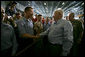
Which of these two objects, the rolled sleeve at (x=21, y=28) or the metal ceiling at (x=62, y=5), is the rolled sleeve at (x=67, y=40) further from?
the metal ceiling at (x=62, y=5)

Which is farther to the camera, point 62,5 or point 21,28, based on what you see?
point 62,5

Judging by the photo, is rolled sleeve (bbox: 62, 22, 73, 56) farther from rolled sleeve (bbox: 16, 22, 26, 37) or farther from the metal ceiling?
the metal ceiling

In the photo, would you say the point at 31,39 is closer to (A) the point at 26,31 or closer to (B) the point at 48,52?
(A) the point at 26,31

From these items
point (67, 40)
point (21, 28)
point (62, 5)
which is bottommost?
point (67, 40)

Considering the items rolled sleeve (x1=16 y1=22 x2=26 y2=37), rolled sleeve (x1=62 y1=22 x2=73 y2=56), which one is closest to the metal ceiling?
rolled sleeve (x1=62 y1=22 x2=73 y2=56)

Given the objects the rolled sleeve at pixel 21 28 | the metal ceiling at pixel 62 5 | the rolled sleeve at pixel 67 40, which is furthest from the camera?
the metal ceiling at pixel 62 5

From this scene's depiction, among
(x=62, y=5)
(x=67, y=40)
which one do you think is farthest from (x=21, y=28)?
(x=62, y=5)

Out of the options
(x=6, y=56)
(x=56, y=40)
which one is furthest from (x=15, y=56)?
(x=56, y=40)

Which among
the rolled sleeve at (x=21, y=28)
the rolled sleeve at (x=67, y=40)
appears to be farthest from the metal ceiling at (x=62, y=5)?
the rolled sleeve at (x=21, y=28)

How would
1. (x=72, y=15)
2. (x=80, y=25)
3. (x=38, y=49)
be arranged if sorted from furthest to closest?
(x=72, y=15), (x=80, y=25), (x=38, y=49)

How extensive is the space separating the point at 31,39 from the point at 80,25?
1.31m

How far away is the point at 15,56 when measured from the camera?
1772 millimetres

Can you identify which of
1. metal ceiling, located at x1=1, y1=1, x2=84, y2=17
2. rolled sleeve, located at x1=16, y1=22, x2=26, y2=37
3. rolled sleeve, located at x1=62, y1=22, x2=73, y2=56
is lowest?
rolled sleeve, located at x1=62, y1=22, x2=73, y2=56

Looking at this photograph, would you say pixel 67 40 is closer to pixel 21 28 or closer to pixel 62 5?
pixel 21 28
